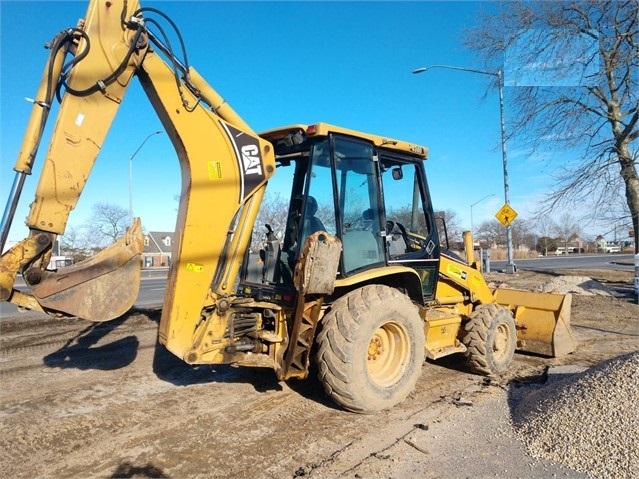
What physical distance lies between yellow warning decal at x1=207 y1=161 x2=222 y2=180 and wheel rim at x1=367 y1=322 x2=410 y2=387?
2.14m

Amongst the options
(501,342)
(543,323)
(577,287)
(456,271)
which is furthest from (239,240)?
(577,287)

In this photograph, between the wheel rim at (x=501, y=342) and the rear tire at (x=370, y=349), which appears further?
the wheel rim at (x=501, y=342)

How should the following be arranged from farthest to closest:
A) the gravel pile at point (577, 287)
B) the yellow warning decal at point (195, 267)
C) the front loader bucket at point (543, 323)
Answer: the gravel pile at point (577, 287), the front loader bucket at point (543, 323), the yellow warning decal at point (195, 267)

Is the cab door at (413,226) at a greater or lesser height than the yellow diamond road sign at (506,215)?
lesser

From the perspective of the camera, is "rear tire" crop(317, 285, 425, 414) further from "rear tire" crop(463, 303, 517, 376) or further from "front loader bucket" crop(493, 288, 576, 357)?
"front loader bucket" crop(493, 288, 576, 357)

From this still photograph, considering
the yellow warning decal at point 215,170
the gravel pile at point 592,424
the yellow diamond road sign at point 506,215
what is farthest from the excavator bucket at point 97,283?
the yellow diamond road sign at point 506,215

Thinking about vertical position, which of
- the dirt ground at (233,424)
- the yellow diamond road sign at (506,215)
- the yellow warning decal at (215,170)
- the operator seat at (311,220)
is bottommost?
the dirt ground at (233,424)

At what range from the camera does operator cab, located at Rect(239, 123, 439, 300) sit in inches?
193

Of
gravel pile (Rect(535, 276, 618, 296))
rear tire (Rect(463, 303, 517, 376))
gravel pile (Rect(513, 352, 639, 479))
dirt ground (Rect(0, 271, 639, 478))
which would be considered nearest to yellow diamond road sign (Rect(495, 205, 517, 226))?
gravel pile (Rect(535, 276, 618, 296))

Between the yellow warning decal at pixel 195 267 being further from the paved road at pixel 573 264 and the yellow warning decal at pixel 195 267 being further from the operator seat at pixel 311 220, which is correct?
the paved road at pixel 573 264

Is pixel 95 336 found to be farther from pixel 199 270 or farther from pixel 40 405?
pixel 199 270

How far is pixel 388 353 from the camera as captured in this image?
5082mm

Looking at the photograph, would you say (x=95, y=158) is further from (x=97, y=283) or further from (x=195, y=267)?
(x=195, y=267)

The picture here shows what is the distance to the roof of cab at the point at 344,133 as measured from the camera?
478 cm
